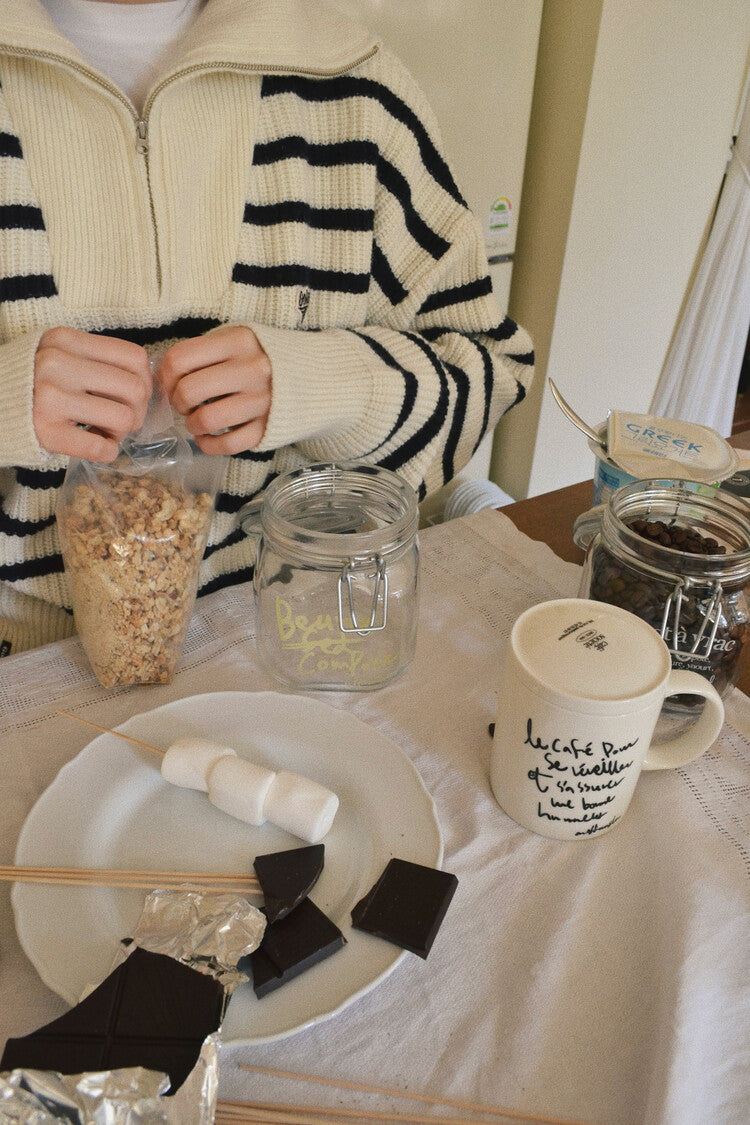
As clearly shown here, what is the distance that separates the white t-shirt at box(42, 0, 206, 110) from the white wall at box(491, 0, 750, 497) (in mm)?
1170

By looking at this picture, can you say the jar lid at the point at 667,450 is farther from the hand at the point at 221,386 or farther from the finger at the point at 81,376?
the finger at the point at 81,376

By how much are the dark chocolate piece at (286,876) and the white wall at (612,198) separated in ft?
5.43

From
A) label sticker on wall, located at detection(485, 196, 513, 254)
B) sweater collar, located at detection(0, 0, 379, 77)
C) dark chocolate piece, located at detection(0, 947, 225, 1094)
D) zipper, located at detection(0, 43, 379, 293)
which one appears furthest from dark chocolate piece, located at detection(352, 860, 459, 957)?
label sticker on wall, located at detection(485, 196, 513, 254)

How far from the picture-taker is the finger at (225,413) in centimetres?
71

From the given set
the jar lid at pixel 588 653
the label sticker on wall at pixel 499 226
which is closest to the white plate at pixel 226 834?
the jar lid at pixel 588 653

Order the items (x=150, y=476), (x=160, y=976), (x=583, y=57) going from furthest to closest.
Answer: (x=583, y=57) → (x=150, y=476) → (x=160, y=976)

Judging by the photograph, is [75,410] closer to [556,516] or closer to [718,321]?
[556,516]

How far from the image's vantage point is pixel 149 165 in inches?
30.7

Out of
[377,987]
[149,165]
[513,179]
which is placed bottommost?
[377,987]

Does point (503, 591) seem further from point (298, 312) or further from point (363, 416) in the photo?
point (298, 312)

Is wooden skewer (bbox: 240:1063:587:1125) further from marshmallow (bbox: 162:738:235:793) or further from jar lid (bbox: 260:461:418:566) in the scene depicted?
jar lid (bbox: 260:461:418:566)

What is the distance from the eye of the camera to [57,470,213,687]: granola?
2.25 feet

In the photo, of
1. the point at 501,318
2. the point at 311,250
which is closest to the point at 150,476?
the point at 311,250

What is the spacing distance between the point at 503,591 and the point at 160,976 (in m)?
0.54
